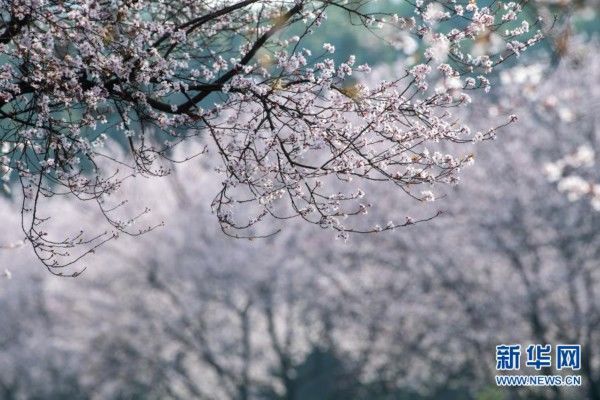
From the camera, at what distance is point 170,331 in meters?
25.2

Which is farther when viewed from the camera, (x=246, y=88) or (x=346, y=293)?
(x=346, y=293)

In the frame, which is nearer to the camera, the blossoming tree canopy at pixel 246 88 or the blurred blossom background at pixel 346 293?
the blossoming tree canopy at pixel 246 88

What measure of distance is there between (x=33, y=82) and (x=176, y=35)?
102 centimetres

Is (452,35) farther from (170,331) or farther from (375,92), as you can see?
(170,331)

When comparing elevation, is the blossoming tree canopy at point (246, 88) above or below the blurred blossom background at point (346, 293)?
below

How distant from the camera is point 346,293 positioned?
2456 cm

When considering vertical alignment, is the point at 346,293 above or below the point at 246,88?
above

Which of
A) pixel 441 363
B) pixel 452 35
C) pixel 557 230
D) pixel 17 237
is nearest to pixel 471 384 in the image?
pixel 441 363

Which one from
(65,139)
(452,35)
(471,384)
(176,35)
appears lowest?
(65,139)

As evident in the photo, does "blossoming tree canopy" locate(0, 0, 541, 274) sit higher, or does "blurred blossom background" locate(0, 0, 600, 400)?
"blurred blossom background" locate(0, 0, 600, 400)

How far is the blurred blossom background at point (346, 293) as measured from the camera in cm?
2059

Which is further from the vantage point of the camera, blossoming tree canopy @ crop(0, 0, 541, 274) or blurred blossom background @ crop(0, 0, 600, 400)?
blurred blossom background @ crop(0, 0, 600, 400)

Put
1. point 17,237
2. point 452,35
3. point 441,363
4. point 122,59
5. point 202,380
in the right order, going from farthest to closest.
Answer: point 17,237 < point 202,380 < point 441,363 < point 452,35 < point 122,59

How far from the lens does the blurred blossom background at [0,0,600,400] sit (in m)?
20.6
